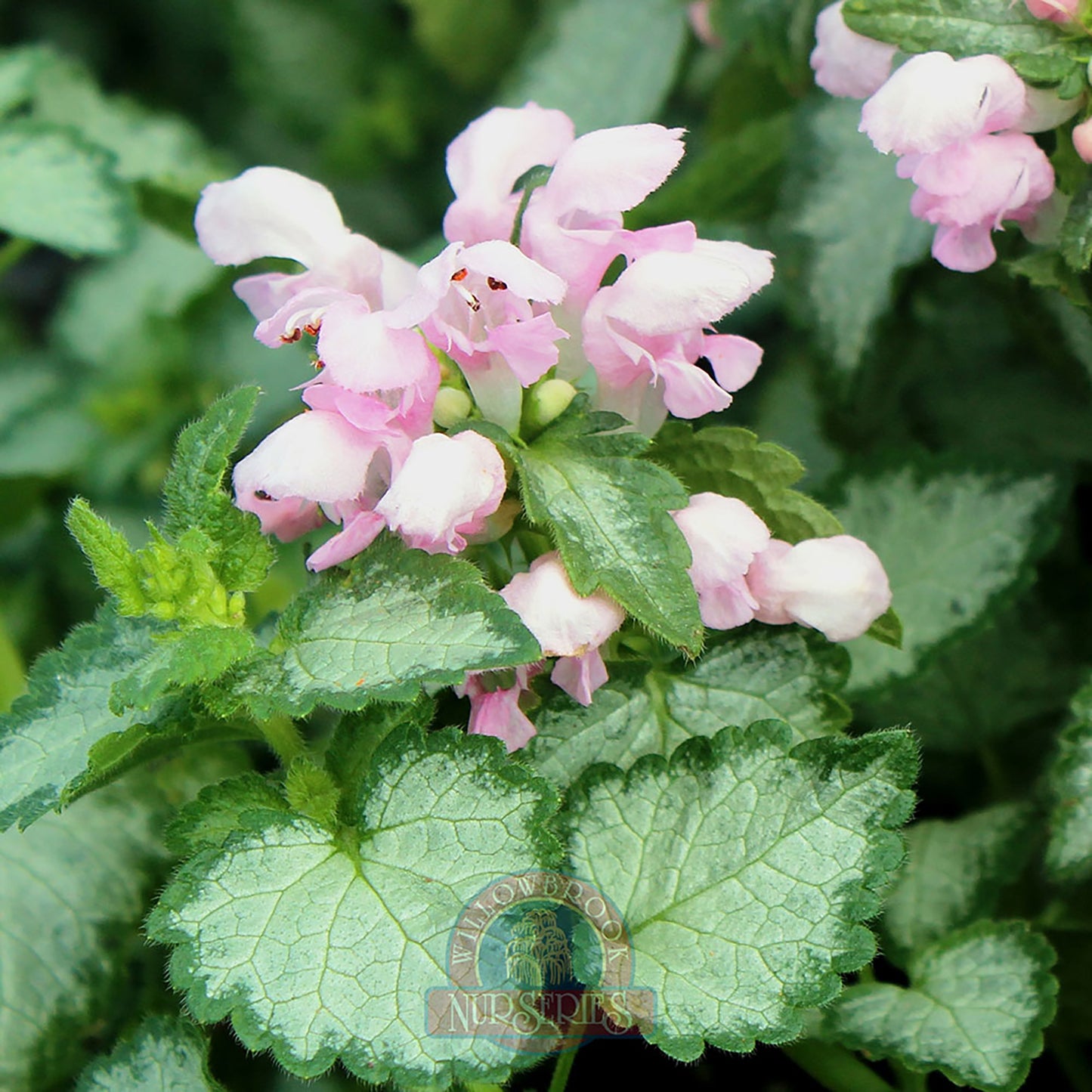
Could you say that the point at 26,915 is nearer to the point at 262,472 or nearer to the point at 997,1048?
the point at 262,472

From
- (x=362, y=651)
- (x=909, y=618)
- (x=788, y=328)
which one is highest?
(x=362, y=651)

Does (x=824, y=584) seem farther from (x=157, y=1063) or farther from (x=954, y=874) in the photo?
(x=157, y=1063)

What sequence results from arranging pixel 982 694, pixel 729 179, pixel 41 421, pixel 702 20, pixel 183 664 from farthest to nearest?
pixel 41 421
pixel 702 20
pixel 729 179
pixel 982 694
pixel 183 664

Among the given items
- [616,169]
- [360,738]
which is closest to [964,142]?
[616,169]

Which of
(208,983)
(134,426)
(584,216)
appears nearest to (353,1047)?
(208,983)

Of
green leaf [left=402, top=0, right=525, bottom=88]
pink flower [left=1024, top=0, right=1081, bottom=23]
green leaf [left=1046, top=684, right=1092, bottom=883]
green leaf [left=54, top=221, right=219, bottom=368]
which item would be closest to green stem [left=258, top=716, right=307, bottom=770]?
green leaf [left=1046, top=684, right=1092, bottom=883]
